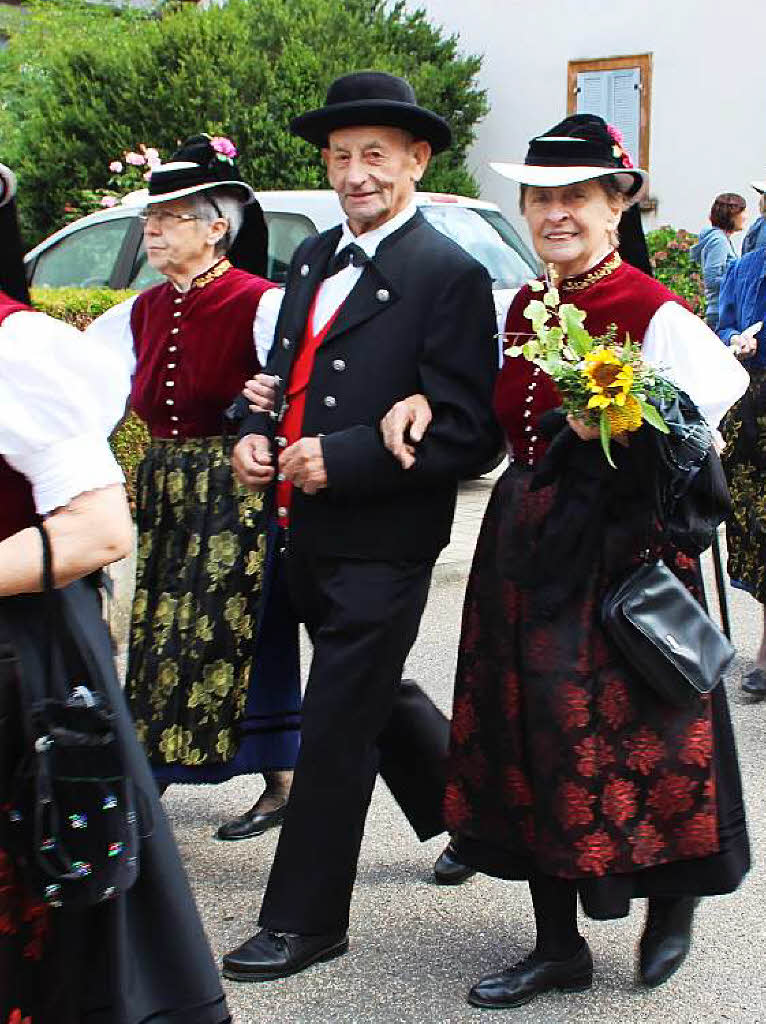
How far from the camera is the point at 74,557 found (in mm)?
2277

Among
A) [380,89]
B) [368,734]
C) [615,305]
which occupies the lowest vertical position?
[368,734]

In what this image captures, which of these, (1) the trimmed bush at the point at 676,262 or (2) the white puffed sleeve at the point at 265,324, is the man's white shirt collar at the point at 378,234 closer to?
(2) the white puffed sleeve at the point at 265,324

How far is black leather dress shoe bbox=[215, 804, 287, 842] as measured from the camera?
442 cm

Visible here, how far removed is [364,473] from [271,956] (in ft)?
3.58

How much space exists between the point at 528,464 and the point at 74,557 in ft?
4.59

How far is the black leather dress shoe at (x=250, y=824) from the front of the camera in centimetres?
442

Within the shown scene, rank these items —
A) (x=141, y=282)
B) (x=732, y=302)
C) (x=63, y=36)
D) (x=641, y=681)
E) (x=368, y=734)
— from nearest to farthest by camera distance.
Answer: (x=641, y=681)
(x=368, y=734)
(x=732, y=302)
(x=141, y=282)
(x=63, y=36)

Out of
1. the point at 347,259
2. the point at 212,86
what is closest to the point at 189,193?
the point at 347,259

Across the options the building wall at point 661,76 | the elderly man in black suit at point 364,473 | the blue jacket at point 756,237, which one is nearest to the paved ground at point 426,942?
the elderly man in black suit at point 364,473

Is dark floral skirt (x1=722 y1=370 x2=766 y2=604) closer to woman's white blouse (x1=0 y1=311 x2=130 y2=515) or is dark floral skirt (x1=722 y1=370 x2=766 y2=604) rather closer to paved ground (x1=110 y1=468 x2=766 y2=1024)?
paved ground (x1=110 y1=468 x2=766 y2=1024)

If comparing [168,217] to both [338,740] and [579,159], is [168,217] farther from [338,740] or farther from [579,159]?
[338,740]

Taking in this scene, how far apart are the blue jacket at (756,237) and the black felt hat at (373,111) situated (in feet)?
9.24

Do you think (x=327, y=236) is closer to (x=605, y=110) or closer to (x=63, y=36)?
(x=605, y=110)

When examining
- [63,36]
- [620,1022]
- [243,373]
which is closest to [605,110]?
[63,36]
